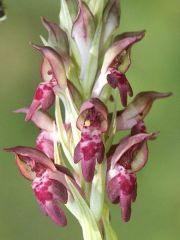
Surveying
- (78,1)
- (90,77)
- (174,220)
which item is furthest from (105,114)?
(174,220)

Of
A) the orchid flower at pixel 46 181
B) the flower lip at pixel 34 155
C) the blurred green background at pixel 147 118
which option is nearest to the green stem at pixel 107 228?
the orchid flower at pixel 46 181

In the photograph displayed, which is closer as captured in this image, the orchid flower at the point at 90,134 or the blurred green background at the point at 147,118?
the orchid flower at the point at 90,134

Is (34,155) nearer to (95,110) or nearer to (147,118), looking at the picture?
(95,110)

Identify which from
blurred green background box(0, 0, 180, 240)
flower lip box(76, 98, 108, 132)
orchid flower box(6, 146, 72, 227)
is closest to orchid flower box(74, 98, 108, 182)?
A: flower lip box(76, 98, 108, 132)

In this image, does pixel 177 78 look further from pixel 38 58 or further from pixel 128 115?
pixel 128 115

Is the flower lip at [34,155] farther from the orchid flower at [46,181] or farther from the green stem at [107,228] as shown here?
the green stem at [107,228]

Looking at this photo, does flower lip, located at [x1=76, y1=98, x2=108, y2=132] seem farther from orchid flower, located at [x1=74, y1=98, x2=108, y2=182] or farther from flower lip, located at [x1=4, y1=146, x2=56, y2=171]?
flower lip, located at [x1=4, y1=146, x2=56, y2=171]
